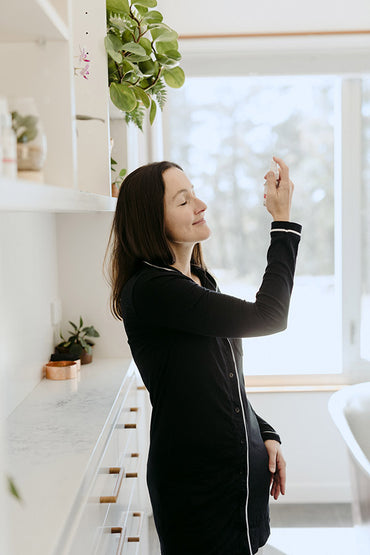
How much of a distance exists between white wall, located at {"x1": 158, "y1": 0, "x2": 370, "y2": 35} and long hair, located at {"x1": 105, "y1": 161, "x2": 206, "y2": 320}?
1.61 metres

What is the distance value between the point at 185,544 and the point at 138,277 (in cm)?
62

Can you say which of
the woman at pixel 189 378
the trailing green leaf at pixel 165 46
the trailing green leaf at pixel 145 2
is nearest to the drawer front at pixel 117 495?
the woman at pixel 189 378

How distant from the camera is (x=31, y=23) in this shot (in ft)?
3.57

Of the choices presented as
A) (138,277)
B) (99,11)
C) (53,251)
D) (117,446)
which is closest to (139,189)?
(138,277)

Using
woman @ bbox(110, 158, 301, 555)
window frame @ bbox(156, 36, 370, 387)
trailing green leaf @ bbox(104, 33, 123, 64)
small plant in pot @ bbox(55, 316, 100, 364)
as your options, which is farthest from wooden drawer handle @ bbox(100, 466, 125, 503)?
window frame @ bbox(156, 36, 370, 387)

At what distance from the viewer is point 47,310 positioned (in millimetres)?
2182

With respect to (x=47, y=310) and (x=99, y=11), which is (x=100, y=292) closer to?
(x=47, y=310)

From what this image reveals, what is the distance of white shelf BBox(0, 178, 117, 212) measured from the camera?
2.30 feet

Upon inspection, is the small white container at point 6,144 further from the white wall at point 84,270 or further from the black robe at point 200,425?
the white wall at point 84,270

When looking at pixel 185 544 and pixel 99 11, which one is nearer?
pixel 185 544

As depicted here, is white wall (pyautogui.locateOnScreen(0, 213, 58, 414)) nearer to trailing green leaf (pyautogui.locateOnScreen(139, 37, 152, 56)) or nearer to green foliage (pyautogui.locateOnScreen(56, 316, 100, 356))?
green foliage (pyautogui.locateOnScreen(56, 316, 100, 356))

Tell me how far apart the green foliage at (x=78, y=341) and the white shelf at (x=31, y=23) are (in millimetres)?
1275

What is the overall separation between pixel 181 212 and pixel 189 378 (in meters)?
0.38

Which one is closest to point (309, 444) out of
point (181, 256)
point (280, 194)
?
point (181, 256)
